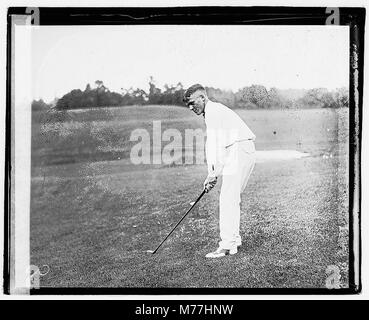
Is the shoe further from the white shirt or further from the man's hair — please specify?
the man's hair

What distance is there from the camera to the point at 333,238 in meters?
3.44

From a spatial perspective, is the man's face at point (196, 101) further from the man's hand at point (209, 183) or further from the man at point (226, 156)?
the man's hand at point (209, 183)

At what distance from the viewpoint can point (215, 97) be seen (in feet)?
11.2

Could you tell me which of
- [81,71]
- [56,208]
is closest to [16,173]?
[56,208]

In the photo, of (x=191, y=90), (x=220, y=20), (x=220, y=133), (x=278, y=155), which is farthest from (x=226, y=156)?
(x=220, y=20)

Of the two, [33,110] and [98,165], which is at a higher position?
[33,110]

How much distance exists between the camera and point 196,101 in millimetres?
3422

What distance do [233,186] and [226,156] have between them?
167 mm

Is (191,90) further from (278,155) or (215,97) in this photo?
(278,155)

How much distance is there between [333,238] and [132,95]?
4.40 ft

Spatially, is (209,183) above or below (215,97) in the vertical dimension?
below

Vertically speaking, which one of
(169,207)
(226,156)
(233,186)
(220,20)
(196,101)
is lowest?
(169,207)

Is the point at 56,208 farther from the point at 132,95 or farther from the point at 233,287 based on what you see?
the point at 233,287
